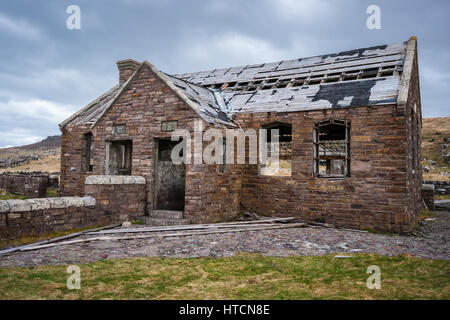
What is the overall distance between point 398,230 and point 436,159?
37.8m

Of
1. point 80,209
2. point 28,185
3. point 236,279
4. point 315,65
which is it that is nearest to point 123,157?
point 80,209

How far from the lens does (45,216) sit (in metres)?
7.22

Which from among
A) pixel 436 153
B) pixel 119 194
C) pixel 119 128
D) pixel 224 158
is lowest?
pixel 119 194

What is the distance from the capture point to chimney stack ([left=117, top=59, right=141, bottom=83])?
51.9 ft

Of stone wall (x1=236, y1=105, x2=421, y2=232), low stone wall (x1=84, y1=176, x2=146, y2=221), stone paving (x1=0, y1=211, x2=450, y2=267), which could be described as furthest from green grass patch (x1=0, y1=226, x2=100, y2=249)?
stone wall (x1=236, y1=105, x2=421, y2=232)

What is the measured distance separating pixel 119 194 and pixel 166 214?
155cm

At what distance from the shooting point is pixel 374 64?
11.4m

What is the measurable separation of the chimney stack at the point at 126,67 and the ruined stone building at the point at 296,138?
5.44 meters

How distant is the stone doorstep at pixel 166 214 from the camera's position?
9539 millimetres

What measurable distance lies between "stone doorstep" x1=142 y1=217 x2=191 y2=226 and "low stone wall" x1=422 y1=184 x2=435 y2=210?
12126 mm

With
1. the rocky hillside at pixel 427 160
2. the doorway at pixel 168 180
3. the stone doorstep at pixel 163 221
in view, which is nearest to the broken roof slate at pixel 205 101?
the doorway at pixel 168 180

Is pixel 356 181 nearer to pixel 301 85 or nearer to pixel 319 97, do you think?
pixel 319 97
